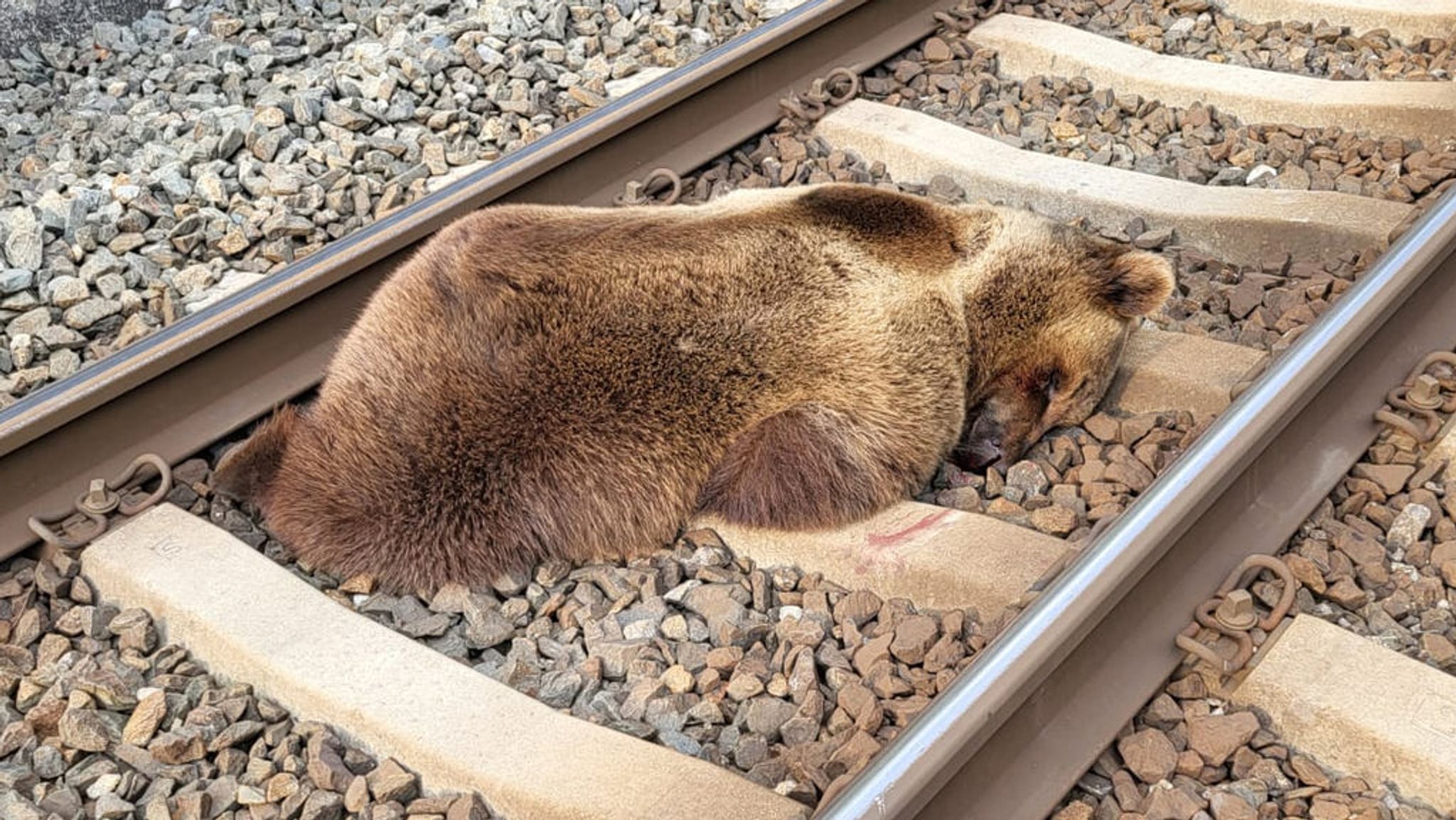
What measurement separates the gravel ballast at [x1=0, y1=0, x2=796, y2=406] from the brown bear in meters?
1.19

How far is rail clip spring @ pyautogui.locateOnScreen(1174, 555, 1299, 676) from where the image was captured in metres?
3.11

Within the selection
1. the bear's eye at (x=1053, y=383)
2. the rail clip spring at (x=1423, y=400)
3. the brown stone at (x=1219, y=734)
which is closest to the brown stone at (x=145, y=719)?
the brown stone at (x=1219, y=734)

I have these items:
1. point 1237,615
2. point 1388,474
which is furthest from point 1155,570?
point 1388,474

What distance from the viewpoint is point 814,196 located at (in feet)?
13.5

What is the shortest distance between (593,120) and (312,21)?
1906mm

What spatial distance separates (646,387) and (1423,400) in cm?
199

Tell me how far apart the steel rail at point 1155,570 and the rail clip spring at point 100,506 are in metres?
2.16

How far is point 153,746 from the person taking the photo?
10.2 feet

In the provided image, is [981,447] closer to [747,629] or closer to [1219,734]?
[747,629]

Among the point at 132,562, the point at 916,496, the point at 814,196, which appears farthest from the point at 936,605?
the point at 132,562

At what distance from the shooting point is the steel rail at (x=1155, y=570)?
2.76 m

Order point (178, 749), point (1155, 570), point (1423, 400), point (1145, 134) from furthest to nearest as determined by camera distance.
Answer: point (1145, 134), point (1423, 400), point (1155, 570), point (178, 749)

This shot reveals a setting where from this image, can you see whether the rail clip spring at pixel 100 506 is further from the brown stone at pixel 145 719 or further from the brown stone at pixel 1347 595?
the brown stone at pixel 1347 595

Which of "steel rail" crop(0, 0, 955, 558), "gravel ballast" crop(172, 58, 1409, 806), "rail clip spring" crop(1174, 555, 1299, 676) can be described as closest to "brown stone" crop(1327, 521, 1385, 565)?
"rail clip spring" crop(1174, 555, 1299, 676)
